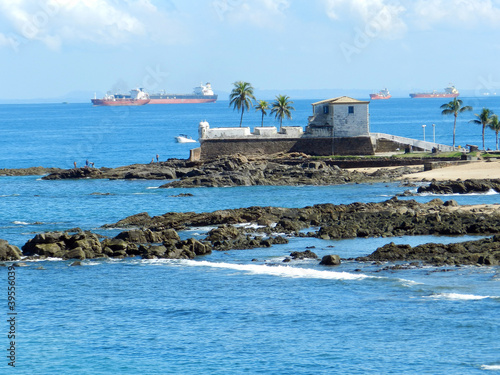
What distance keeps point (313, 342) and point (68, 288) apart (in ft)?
40.3

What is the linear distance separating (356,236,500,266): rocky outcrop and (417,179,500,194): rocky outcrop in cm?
2116

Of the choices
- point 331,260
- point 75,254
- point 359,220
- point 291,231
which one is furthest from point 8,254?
point 359,220

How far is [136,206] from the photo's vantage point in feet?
198

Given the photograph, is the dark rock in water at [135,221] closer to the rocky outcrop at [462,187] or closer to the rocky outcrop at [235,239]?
the rocky outcrop at [235,239]

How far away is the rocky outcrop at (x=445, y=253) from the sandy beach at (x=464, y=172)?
2869cm

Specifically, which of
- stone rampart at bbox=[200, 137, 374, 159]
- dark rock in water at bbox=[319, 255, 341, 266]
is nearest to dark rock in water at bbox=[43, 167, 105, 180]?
stone rampart at bbox=[200, 137, 374, 159]

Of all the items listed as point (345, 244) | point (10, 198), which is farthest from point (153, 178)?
point (345, 244)

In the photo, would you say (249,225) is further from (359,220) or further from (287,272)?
(287,272)

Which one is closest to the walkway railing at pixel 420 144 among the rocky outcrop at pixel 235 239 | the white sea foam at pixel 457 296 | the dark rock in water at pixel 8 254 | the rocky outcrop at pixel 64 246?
the rocky outcrop at pixel 235 239

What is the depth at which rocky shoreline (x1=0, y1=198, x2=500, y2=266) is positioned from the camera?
37.6m

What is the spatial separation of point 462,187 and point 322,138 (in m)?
27.0

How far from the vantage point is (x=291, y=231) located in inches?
1797

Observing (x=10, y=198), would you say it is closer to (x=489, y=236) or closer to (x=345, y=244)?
(x=345, y=244)

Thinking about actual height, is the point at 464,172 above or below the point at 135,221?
above
